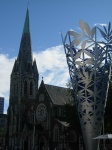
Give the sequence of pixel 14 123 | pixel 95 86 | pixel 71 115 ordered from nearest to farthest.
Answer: pixel 95 86 < pixel 71 115 < pixel 14 123

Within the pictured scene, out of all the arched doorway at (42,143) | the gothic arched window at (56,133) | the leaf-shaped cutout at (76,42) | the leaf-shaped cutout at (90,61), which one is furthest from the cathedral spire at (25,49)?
the leaf-shaped cutout at (90,61)

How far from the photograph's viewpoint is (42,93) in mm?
62844

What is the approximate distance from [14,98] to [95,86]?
4864 centimetres

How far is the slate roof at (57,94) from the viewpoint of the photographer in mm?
61594

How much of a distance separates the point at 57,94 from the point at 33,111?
681cm

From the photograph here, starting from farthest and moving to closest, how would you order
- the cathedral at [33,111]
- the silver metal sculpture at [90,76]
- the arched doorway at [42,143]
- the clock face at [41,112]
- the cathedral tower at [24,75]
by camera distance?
the cathedral tower at [24,75], the clock face at [41,112], the arched doorway at [42,143], the cathedral at [33,111], the silver metal sculpture at [90,76]

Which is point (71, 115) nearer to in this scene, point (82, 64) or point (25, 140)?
point (82, 64)

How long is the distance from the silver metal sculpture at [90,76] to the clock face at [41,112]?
36608 millimetres

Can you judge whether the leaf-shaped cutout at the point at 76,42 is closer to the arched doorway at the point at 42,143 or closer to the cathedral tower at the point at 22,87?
the arched doorway at the point at 42,143

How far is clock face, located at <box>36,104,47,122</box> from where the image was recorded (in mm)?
61338

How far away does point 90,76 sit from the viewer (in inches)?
980

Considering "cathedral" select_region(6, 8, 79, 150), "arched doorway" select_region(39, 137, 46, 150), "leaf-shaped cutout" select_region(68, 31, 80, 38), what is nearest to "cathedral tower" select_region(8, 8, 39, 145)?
"cathedral" select_region(6, 8, 79, 150)

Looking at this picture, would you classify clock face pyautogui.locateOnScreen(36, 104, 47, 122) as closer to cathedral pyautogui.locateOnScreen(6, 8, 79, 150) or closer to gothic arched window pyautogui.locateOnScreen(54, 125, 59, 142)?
cathedral pyautogui.locateOnScreen(6, 8, 79, 150)

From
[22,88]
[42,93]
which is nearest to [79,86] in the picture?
[42,93]
